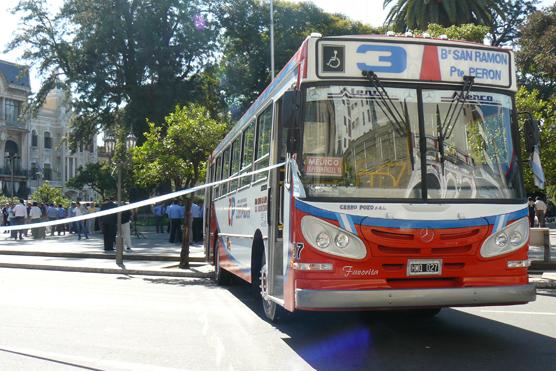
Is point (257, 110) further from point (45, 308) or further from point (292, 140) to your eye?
point (45, 308)

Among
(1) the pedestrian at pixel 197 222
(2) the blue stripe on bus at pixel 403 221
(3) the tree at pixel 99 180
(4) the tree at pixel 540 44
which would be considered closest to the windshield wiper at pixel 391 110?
(2) the blue stripe on bus at pixel 403 221

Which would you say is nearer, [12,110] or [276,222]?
[276,222]

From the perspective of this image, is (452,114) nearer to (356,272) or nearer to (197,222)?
(356,272)

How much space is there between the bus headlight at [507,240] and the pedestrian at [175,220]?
1970 centimetres

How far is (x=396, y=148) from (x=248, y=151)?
3.63 metres

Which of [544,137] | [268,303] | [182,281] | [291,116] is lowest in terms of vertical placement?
[182,281]

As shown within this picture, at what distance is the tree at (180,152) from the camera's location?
1607 cm

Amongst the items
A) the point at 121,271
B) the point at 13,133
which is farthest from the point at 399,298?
the point at 13,133

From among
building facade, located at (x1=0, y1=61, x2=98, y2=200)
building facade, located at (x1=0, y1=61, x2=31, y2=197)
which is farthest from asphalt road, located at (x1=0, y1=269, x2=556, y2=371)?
building facade, located at (x1=0, y1=61, x2=31, y2=197)

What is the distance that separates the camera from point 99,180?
5303cm

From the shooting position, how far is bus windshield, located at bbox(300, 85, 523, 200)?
260 inches

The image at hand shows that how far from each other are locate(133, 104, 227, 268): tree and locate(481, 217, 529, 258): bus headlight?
1042cm

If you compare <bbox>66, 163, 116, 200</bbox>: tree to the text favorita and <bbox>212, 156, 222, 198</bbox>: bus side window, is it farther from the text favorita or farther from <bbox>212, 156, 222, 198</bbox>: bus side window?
the text favorita

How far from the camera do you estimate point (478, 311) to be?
31.6 ft
